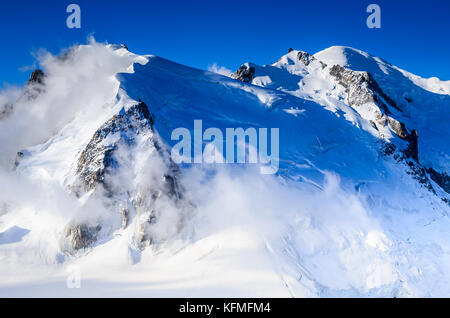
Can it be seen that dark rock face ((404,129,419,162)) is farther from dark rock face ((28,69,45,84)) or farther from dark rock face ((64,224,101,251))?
dark rock face ((28,69,45,84))

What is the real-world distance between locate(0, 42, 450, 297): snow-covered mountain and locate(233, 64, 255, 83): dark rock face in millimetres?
14813

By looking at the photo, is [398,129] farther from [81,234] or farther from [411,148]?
[81,234]

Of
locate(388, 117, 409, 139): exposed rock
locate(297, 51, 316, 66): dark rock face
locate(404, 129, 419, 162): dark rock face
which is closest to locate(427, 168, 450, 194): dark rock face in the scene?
locate(404, 129, 419, 162): dark rock face

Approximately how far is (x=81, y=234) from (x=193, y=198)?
1188cm

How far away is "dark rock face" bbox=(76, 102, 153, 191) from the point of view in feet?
→ 130

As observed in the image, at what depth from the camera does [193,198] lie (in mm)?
39500

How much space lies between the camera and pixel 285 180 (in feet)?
144

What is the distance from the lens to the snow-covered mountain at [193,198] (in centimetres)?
3450

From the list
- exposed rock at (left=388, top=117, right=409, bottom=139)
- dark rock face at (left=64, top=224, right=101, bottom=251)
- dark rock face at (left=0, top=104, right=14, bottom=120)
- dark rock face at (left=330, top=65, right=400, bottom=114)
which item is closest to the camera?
dark rock face at (left=64, top=224, right=101, bottom=251)

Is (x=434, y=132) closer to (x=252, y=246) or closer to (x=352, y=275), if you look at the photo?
(x=352, y=275)

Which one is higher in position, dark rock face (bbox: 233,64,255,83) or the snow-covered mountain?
dark rock face (bbox: 233,64,255,83)

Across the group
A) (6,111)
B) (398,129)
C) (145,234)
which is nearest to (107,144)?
(145,234)

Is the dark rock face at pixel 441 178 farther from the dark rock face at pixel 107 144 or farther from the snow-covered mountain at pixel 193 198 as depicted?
the dark rock face at pixel 107 144
